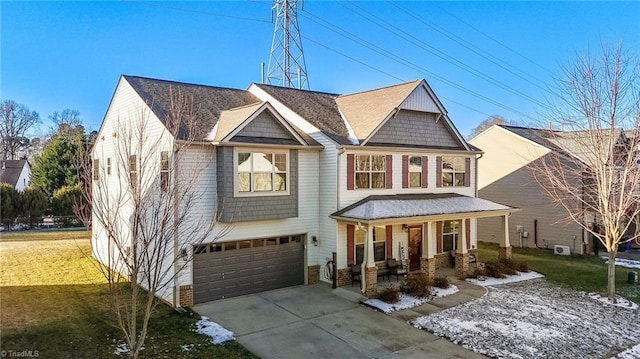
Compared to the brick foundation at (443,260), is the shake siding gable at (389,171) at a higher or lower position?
higher

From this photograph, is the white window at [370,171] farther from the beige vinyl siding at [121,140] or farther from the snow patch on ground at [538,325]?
the beige vinyl siding at [121,140]

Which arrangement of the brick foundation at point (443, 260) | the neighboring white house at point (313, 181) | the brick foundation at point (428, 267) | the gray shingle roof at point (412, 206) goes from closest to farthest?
the neighboring white house at point (313, 181), the gray shingle roof at point (412, 206), the brick foundation at point (428, 267), the brick foundation at point (443, 260)

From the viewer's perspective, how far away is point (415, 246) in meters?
17.7

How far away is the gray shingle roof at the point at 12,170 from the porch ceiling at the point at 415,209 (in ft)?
142

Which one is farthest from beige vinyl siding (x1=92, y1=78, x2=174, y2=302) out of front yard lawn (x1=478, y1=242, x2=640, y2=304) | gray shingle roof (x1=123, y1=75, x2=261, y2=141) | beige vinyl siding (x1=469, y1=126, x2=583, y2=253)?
beige vinyl siding (x1=469, y1=126, x2=583, y2=253)

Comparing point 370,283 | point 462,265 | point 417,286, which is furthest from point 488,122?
point 370,283

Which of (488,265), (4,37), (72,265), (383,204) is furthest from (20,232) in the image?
(488,265)

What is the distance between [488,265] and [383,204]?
567 cm

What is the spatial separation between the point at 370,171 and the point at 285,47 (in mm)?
10522

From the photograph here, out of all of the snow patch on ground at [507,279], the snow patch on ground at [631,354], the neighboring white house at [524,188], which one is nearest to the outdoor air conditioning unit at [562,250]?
the neighboring white house at [524,188]

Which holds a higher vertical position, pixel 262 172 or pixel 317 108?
pixel 317 108

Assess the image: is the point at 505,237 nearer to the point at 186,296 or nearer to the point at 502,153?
the point at 502,153

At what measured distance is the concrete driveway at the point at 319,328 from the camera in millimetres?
9562

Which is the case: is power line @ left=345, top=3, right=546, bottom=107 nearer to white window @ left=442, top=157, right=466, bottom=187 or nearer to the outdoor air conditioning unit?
white window @ left=442, top=157, right=466, bottom=187
